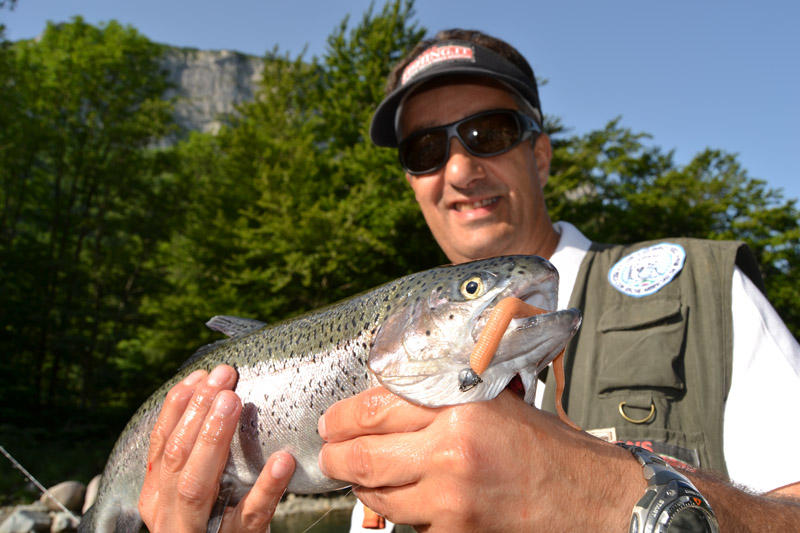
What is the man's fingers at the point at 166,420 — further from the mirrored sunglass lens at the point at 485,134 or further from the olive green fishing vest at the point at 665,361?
the mirrored sunglass lens at the point at 485,134

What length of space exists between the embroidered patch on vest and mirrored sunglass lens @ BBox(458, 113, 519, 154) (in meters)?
1.11

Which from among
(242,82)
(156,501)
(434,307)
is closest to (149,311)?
(156,501)

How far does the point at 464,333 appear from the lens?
66.6 inches

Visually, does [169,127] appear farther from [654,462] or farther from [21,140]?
[654,462]

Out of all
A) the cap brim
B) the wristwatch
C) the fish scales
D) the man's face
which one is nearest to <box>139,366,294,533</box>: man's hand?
the fish scales

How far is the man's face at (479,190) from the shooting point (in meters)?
3.41

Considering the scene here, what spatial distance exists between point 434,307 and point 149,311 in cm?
2374

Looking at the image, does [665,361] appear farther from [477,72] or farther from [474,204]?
[477,72]

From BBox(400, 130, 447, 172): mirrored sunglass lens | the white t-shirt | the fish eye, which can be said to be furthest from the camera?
BBox(400, 130, 447, 172): mirrored sunglass lens

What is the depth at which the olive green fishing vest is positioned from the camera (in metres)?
2.37

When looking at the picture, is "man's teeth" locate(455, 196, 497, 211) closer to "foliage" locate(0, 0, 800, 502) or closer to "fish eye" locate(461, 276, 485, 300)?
"fish eye" locate(461, 276, 485, 300)

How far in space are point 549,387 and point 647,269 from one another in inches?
34.7

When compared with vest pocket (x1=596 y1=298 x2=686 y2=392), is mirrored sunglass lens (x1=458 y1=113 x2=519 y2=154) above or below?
above

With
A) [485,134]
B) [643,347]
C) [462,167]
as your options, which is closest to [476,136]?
[485,134]
